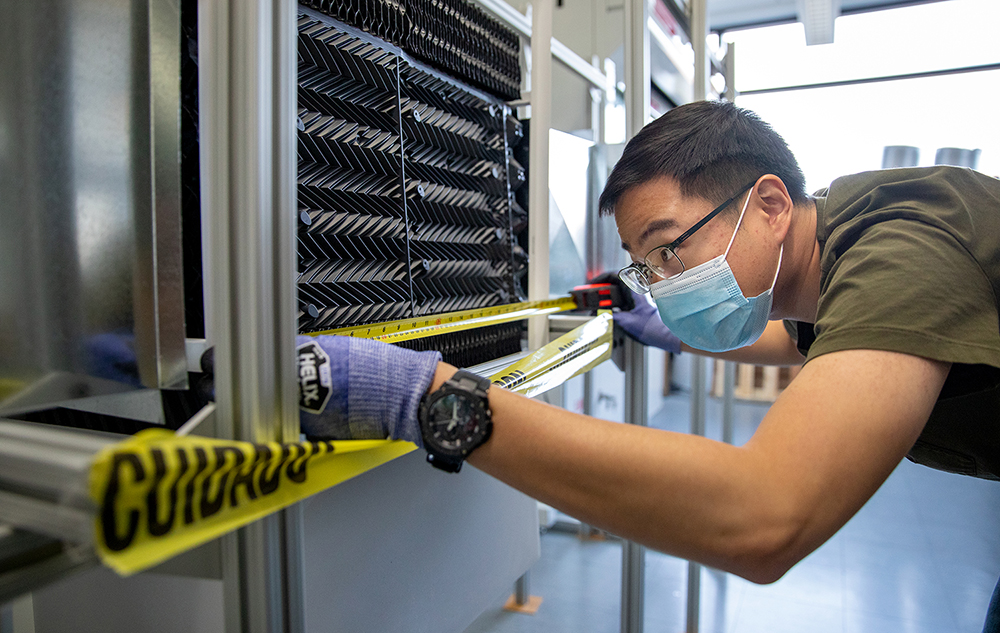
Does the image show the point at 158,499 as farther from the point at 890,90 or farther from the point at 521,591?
the point at 890,90

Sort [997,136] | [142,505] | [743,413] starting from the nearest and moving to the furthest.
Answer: [142,505] < [997,136] < [743,413]

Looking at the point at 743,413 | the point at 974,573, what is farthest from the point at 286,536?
the point at 743,413

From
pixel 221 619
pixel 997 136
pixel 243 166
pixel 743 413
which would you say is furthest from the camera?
pixel 743 413

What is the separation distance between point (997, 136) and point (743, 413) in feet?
8.16

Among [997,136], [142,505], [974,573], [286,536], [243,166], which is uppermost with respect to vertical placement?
[997,136]

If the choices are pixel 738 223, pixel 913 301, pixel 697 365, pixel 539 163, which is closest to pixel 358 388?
pixel 913 301

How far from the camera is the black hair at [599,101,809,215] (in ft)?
3.07

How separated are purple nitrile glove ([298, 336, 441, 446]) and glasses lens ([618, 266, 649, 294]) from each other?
551 millimetres

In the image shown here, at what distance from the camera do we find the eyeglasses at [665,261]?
0.93 metres

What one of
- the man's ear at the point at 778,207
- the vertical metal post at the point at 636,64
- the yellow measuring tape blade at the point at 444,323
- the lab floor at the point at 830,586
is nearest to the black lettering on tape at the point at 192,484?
the yellow measuring tape blade at the point at 444,323

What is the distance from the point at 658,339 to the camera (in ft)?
4.44

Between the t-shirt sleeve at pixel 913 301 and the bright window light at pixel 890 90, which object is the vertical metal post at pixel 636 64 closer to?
the t-shirt sleeve at pixel 913 301

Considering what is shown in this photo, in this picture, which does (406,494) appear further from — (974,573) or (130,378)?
(974,573)

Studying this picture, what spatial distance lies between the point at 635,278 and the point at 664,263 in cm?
8
